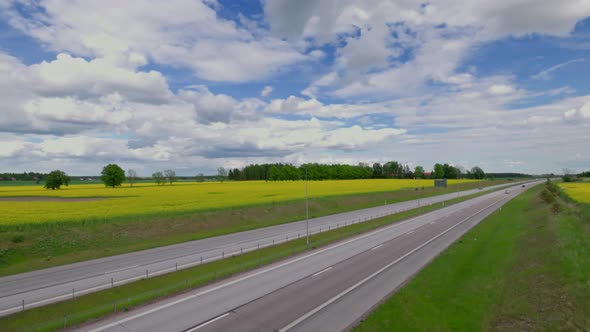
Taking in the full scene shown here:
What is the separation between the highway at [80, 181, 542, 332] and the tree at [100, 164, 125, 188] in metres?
104

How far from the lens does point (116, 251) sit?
33969 millimetres

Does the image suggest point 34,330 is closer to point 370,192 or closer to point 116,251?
point 116,251

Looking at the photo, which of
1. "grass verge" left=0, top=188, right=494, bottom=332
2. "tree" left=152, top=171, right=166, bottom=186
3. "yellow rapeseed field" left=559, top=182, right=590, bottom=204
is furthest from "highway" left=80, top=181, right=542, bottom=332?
"tree" left=152, top=171, right=166, bottom=186

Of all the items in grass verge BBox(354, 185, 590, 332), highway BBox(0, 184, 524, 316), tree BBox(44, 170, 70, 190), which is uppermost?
tree BBox(44, 170, 70, 190)

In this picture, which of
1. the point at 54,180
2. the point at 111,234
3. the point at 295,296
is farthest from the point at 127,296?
the point at 54,180

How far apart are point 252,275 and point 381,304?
32.8ft

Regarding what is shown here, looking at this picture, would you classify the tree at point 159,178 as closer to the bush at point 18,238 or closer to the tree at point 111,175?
the tree at point 111,175

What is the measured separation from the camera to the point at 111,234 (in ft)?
129

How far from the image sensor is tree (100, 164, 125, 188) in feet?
358

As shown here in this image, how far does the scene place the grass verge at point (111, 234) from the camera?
104 ft

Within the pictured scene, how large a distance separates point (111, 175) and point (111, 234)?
82387 mm

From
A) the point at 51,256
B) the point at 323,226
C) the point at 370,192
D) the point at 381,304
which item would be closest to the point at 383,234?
the point at 323,226

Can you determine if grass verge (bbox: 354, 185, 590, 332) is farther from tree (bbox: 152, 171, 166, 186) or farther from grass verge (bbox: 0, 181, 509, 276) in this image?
tree (bbox: 152, 171, 166, 186)

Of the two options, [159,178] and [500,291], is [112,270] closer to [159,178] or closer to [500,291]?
[500,291]
